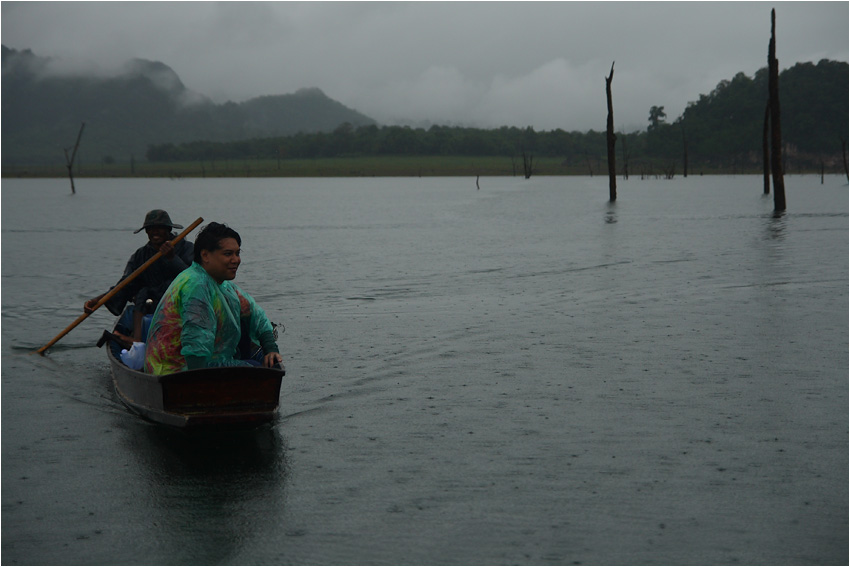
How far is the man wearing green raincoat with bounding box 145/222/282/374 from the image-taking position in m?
7.95

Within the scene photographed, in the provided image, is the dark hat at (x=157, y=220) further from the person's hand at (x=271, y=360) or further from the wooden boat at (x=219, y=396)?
the person's hand at (x=271, y=360)

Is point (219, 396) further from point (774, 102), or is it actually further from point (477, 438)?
point (774, 102)

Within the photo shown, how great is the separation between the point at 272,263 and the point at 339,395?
589 inches

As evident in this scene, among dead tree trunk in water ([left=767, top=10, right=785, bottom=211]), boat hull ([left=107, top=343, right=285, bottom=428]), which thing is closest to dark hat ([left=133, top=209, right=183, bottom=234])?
boat hull ([left=107, top=343, right=285, bottom=428])

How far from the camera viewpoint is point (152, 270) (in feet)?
37.3

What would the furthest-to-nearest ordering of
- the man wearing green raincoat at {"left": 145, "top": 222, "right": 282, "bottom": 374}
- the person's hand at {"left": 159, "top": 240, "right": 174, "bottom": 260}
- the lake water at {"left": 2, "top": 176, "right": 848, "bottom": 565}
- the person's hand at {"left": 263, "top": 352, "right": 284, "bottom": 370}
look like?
the person's hand at {"left": 159, "top": 240, "right": 174, "bottom": 260} → the person's hand at {"left": 263, "top": 352, "right": 284, "bottom": 370} → the man wearing green raincoat at {"left": 145, "top": 222, "right": 282, "bottom": 374} → the lake water at {"left": 2, "top": 176, "right": 848, "bottom": 565}

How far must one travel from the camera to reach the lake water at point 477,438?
6176 millimetres

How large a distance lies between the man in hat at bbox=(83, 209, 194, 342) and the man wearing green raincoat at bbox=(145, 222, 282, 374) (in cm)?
259

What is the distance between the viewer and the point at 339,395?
1006 centimetres

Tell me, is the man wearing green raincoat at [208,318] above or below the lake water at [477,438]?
above

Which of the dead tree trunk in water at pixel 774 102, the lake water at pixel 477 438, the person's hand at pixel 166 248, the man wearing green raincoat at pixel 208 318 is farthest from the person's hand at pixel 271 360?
the dead tree trunk in water at pixel 774 102

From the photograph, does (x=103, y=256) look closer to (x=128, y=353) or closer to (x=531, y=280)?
(x=531, y=280)

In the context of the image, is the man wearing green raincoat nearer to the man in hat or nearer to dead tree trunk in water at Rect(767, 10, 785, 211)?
the man in hat

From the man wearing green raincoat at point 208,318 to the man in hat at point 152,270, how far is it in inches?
102
